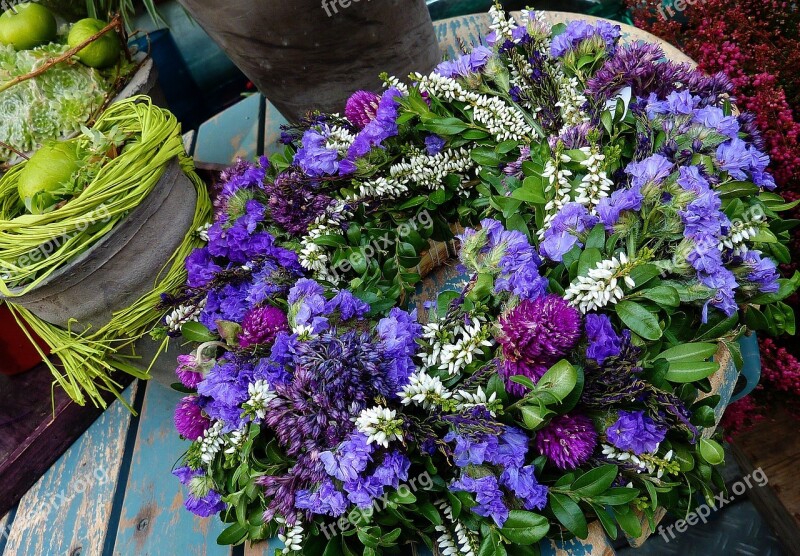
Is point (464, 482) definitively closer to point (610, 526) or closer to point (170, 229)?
point (610, 526)

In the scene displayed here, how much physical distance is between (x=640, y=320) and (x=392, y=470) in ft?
1.00

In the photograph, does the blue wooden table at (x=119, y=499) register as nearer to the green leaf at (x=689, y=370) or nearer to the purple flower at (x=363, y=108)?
the purple flower at (x=363, y=108)

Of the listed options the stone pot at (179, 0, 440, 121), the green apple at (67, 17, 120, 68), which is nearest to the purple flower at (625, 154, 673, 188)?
the stone pot at (179, 0, 440, 121)

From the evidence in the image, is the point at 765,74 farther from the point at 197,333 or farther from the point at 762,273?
the point at 197,333

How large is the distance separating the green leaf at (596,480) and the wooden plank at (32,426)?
95 cm

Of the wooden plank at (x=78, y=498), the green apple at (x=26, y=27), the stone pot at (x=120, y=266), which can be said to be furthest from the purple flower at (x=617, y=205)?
the green apple at (x=26, y=27)

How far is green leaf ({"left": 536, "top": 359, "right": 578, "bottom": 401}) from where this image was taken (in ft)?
1.91

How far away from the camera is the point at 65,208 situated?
2.73ft

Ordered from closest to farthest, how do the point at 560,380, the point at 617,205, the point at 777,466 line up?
the point at 560,380 → the point at 617,205 → the point at 777,466

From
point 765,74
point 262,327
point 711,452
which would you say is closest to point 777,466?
point 765,74

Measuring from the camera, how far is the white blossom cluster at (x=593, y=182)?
71 centimetres

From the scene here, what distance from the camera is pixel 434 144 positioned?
2.99 feet

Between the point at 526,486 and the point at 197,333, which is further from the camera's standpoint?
the point at 197,333

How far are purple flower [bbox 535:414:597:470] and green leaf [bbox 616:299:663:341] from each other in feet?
0.36
